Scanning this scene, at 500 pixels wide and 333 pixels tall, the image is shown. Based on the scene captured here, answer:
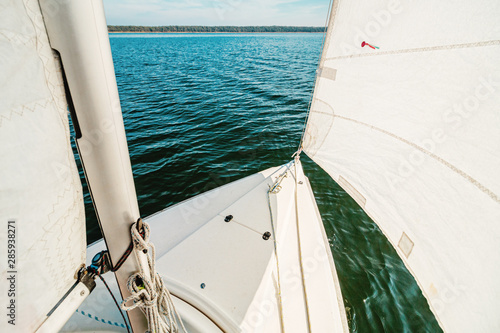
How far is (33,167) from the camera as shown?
26.6 inches

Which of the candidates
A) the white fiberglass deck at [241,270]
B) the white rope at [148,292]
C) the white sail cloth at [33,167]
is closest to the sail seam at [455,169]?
the white fiberglass deck at [241,270]

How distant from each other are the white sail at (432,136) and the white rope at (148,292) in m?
2.04

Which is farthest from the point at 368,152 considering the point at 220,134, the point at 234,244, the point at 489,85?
the point at 220,134

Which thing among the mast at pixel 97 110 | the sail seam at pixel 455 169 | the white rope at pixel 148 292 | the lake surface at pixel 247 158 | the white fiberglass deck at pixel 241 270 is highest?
the mast at pixel 97 110

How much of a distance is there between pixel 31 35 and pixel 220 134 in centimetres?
792

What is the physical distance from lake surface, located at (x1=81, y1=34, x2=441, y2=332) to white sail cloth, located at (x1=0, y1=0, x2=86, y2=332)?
3.63 metres

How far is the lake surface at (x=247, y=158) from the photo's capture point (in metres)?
3.39

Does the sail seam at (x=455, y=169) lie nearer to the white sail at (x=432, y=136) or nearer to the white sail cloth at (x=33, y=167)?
the white sail at (x=432, y=136)

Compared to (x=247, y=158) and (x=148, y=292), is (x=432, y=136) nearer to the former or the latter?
(x=148, y=292)

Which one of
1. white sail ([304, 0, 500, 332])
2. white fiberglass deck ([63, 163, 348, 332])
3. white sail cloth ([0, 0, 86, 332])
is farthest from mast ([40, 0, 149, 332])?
white sail ([304, 0, 500, 332])

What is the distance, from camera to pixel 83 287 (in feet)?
3.31

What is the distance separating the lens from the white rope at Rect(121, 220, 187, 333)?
110cm

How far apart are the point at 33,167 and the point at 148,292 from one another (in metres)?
0.91

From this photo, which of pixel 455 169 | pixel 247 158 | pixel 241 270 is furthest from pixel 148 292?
pixel 247 158
